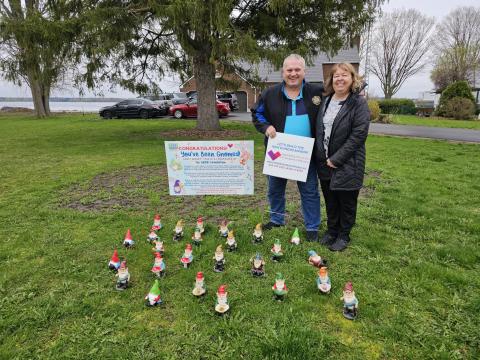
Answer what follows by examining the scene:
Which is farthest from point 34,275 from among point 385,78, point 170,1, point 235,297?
point 385,78

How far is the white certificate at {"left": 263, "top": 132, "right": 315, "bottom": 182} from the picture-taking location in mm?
3492

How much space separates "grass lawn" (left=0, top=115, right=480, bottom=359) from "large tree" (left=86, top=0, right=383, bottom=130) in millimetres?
4614

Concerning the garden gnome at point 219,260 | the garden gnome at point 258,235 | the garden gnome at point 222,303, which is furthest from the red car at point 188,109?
Answer: the garden gnome at point 222,303

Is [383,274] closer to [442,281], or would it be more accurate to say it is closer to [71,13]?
[442,281]

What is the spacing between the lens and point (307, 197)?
3.78 meters

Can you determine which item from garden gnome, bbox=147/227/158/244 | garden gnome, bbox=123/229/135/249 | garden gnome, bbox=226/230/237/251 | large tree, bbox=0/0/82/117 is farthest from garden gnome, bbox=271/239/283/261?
large tree, bbox=0/0/82/117

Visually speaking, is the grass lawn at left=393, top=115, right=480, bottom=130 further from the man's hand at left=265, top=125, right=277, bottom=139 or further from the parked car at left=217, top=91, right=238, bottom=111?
the man's hand at left=265, top=125, right=277, bottom=139

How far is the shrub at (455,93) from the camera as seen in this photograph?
25.4 m

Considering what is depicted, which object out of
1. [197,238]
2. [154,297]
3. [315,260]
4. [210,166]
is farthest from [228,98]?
[154,297]

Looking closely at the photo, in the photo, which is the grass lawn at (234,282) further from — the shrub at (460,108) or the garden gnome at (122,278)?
the shrub at (460,108)

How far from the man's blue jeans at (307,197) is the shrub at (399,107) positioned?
30.5m

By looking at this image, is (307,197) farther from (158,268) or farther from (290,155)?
(158,268)

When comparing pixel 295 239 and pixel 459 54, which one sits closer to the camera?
pixel 295 239

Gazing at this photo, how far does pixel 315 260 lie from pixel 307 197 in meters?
0.78
